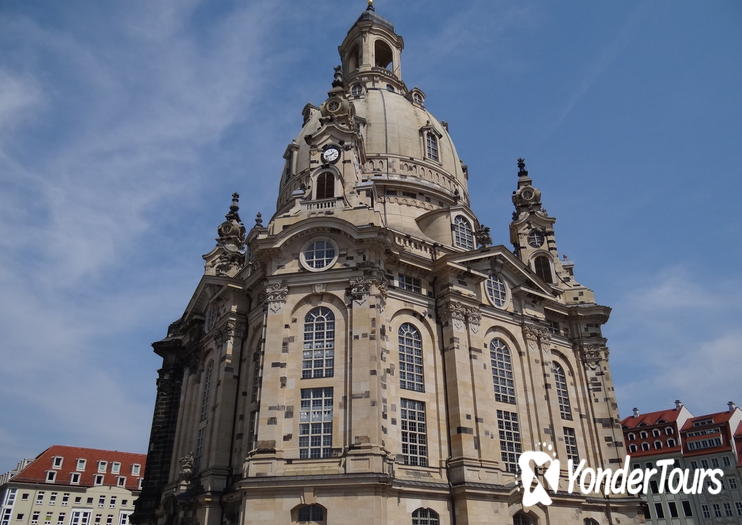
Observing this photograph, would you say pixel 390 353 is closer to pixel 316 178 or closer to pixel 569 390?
pixel 316 178

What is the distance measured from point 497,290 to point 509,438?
9943 mm

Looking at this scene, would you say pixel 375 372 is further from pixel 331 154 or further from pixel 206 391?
pixel 331 154

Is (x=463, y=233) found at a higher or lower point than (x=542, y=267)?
higher

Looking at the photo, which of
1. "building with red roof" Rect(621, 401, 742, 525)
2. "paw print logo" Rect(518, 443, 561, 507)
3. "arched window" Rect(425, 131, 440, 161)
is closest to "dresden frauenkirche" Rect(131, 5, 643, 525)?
"paw print logo" Rect(518, 443, 561, 507)

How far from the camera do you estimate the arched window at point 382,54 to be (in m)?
66.1

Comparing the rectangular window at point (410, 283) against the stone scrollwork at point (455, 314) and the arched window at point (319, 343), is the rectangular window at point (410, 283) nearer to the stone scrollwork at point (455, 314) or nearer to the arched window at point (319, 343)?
the stone scrollwork at point (455, 314)

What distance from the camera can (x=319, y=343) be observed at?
33.2 metres

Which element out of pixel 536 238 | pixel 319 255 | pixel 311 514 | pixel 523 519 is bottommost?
pixel 311 514

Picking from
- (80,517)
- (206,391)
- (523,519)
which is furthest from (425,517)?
(80,517)

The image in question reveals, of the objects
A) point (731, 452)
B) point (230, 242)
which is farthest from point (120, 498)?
point (731, 452)

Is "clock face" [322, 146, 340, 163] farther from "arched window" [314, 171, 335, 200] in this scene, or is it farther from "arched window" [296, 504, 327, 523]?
"arched window" [296, 504, 327, 523]

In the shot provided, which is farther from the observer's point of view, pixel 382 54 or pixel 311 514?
pixel 382 54

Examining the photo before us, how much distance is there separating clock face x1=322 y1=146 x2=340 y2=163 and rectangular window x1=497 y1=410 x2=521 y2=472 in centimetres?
A: 2011

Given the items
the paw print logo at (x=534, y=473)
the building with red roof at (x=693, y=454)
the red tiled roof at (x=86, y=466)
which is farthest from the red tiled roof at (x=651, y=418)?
the red tiled roof at (x=86, y=466)
